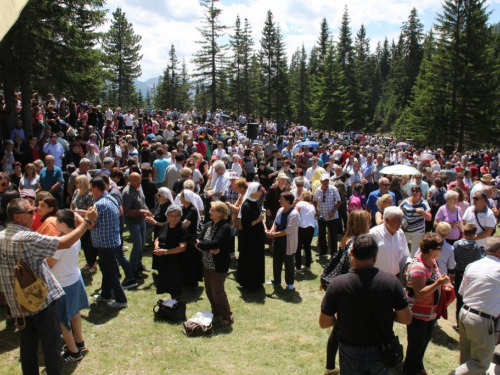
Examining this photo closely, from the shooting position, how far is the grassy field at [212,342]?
4473mm

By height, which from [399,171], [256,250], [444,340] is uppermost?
[399,171]

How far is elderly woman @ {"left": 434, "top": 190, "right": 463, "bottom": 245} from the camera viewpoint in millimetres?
6938

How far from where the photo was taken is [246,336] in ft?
17.2

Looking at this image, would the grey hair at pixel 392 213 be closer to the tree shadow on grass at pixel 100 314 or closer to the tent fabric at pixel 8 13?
the tree shadow on grass at pixel 100 314

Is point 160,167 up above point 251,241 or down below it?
above

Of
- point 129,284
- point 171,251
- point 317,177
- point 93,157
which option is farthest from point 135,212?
point 93,157

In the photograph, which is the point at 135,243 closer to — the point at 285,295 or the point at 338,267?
the point at 285,295

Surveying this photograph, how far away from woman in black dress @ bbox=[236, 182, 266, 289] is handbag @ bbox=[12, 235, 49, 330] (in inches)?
138

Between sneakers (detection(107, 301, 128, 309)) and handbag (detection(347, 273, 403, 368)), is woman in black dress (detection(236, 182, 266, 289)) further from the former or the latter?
handbag (detection(347, 273, 403, 368))

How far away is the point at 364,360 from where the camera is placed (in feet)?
9.82

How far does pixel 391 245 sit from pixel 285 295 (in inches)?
101

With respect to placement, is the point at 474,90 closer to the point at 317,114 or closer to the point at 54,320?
the point at 317,114

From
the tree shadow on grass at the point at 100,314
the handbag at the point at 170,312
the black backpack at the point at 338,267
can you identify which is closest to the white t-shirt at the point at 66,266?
the tree shadow on grass at the point at 100,314

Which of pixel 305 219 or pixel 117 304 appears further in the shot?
pixel 305 219
